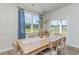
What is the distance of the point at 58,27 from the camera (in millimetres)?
1641

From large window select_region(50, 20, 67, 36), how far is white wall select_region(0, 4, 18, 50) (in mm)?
572

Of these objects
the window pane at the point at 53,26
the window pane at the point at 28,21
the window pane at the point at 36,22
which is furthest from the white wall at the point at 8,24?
the window pane at the point at 53,26

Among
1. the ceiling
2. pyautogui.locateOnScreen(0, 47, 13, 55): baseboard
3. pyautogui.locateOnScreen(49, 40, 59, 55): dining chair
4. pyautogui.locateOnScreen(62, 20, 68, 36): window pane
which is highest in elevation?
the ceiling

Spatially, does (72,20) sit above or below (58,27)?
above

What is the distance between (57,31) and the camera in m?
1.64

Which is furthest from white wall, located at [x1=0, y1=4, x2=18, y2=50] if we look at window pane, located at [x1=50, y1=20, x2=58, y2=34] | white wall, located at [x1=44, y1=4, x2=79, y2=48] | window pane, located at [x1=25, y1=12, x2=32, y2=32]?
white wall, located at [x1=44, y1=4, x2=79, y2=48]

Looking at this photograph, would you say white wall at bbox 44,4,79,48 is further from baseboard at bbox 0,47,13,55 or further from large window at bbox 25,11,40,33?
baseboard at bbox 0,47,13,55

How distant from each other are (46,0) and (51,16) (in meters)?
0.26

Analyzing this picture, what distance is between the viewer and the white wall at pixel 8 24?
1.51 metres

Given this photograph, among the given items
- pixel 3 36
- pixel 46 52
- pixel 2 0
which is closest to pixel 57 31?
pixel 46 52

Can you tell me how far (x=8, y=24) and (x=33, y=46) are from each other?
51cm

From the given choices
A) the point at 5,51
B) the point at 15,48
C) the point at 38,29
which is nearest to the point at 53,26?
the point at 38,29

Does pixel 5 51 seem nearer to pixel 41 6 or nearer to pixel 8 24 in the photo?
pixel 8 24

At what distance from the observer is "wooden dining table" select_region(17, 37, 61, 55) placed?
60.4 inches
